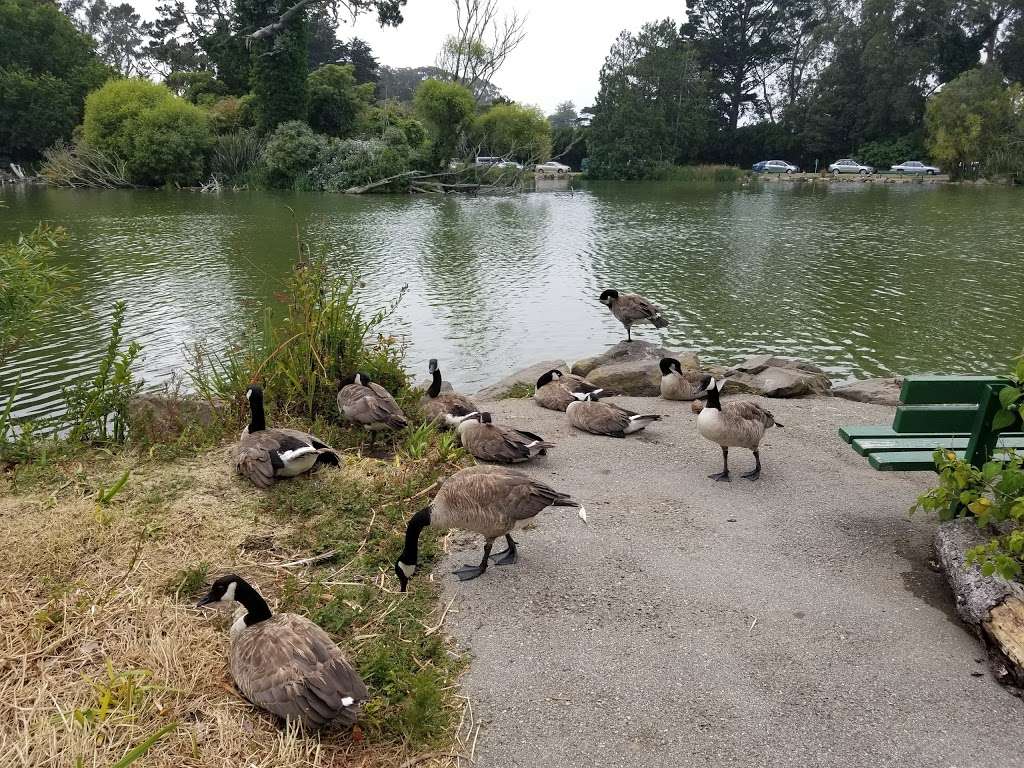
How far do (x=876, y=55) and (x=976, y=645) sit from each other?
2878 inches

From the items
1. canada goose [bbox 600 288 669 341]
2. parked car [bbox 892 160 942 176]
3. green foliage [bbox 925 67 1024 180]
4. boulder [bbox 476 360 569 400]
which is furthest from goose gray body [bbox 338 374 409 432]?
parked car [bbox 892 160 942 176]

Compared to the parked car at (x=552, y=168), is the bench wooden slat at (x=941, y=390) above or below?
below

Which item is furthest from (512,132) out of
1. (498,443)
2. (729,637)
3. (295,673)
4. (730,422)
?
(295,673)

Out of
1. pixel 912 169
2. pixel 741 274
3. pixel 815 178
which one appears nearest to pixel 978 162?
pixel 912 169

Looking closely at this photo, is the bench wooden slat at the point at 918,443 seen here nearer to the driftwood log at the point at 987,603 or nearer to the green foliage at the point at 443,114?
the driftwood log at the point at 987,603

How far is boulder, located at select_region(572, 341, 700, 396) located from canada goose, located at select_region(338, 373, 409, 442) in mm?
4053

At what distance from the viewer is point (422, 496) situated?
569cm

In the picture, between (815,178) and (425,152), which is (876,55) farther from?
(425,152)

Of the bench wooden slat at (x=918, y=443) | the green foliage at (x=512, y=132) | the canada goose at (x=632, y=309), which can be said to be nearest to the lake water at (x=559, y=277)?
the canada goose at (x=632, y=309)

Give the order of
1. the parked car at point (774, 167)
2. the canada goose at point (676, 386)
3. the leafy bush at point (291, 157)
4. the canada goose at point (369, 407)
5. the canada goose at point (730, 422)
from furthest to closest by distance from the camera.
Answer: the parked car at point (774, 167)
the leafy bush at point (291, 157)
the canada goose at point (676, 386)
the canada goose at point (369, 407)
the canada goose at point (730, 422)

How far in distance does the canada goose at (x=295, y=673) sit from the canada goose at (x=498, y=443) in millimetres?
3001

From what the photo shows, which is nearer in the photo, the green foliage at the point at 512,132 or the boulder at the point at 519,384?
the boulder at the point at 519,384

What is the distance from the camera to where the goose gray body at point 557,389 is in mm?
8711

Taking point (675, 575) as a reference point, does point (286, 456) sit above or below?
above
